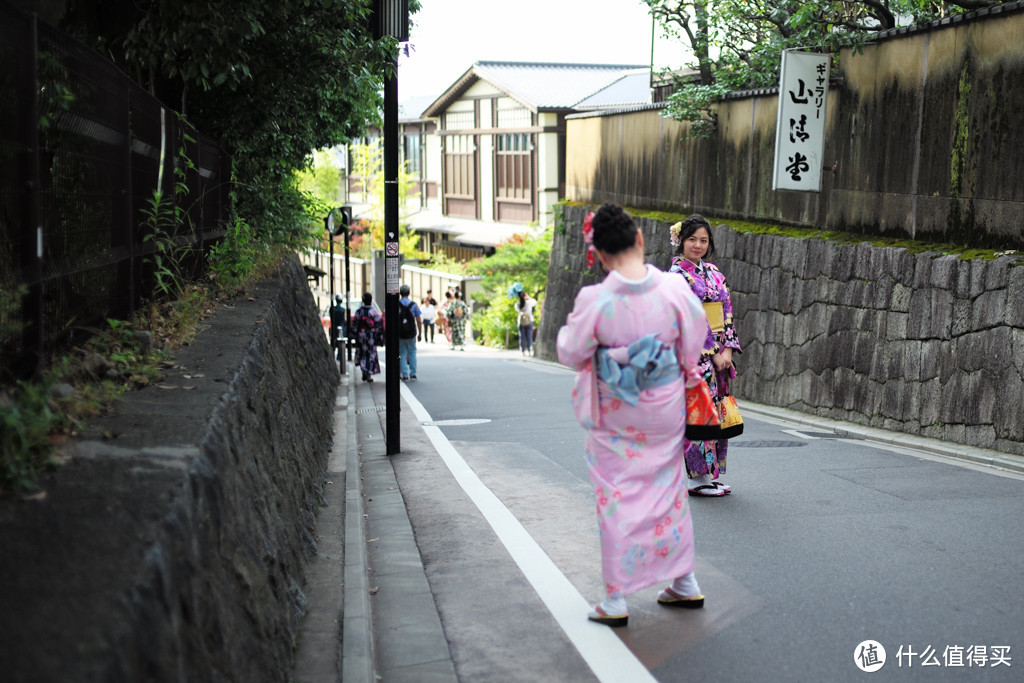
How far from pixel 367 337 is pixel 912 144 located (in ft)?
37.2

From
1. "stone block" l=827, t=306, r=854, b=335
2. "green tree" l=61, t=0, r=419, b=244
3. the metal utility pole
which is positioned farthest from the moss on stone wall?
"green tree" l=61, t=0, r=419, b=244

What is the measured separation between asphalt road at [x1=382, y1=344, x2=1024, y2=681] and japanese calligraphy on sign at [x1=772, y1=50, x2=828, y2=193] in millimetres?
5076

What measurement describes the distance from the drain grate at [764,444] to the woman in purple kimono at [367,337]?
1119 centimetres

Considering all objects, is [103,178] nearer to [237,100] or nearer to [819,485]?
[819,485]

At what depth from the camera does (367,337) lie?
20141 mm

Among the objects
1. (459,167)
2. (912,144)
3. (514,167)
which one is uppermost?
(459,167)

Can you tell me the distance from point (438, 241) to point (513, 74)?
10018 mm

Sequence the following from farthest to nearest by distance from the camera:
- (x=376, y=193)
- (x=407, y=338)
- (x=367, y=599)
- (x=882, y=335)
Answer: (x=376, y=193), (x=407, y=338), (x=882, y=335), (x=367, y=599)

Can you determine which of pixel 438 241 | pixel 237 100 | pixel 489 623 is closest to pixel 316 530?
pixel 489 623

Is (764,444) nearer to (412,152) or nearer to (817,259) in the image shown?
(817,259)

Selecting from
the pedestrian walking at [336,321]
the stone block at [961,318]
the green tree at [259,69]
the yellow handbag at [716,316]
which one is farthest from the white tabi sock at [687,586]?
the pedestrian walking at [336,321]

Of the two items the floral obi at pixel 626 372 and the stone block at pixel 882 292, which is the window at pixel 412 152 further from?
the floral obi at pixel 626 372

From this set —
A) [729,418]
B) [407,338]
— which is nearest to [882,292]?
[729,418]

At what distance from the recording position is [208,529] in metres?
3.14
